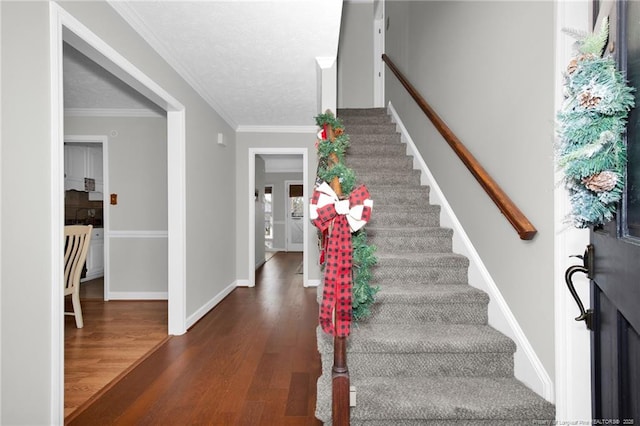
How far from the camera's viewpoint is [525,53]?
67.2 inches

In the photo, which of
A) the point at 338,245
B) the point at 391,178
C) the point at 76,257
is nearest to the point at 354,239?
the point at 338,245

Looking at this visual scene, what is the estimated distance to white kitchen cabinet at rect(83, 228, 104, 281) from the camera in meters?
5.62

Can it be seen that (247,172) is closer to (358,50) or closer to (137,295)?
(137,295)

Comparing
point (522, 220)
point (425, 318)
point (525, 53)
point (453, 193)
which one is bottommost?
point (425, 318)

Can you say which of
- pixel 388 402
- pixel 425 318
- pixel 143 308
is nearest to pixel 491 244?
pixel 425 318

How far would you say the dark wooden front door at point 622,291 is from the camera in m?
0.82

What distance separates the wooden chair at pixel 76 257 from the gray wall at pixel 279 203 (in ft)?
23.1

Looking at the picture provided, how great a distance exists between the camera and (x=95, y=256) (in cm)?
577

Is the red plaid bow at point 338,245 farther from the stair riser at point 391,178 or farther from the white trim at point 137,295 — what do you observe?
the white trim at point 137,295

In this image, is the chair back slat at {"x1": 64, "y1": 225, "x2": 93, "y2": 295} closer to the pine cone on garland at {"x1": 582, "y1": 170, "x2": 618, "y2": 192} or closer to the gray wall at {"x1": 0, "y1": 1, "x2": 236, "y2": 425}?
the gray wall at {"x1": 0, "y1": 1, "x2": 236, "y2": 425}

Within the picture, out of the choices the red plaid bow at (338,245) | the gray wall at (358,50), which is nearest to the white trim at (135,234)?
the red plaid bow at (338,245)

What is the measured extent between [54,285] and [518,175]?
2408 millimetres

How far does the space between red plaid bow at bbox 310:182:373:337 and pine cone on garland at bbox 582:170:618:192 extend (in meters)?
0.76

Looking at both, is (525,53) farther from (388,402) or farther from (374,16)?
(374,16)
